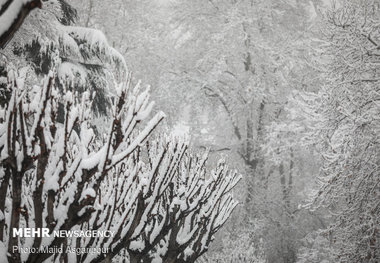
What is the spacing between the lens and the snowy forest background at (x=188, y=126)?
172 cm

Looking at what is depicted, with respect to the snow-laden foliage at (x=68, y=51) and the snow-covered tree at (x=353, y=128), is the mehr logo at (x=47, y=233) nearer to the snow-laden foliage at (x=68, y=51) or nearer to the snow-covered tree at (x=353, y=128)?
the snow-laden foliage at (x=68, y=51)

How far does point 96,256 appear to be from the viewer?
2.33m

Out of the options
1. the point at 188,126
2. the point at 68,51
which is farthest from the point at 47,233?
the point at 188,126

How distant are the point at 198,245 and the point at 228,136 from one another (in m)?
8.67

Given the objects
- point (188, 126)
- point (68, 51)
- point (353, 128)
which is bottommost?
point (353, 128)

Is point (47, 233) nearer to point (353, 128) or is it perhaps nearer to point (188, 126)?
point (353, 128)

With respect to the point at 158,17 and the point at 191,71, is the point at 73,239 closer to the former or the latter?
the point at 191,71

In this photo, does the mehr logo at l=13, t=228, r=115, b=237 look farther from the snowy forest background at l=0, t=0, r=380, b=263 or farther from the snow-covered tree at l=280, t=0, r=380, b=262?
the snow-covered tree at l=280, t=0, r=380, b=262

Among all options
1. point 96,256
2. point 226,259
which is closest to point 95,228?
point 96,256

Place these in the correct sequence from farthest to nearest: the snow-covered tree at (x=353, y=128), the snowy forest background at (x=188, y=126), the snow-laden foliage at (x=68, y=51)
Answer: the snow-laden foliage at (x=68, y=51) → the snow-covered tree at (x=353, y=128) → the snowy forest background at (x=188, y=126)

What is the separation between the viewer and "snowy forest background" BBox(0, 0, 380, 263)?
1.72m

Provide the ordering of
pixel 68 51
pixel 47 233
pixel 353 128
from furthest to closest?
1. pixel 68 51
2. pixel 353 128
3. pixel 47 233

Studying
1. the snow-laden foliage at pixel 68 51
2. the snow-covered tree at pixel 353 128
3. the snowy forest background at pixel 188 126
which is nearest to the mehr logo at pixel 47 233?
the snowy forest background at pixel 188 126

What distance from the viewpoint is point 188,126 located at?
38.1 ft
